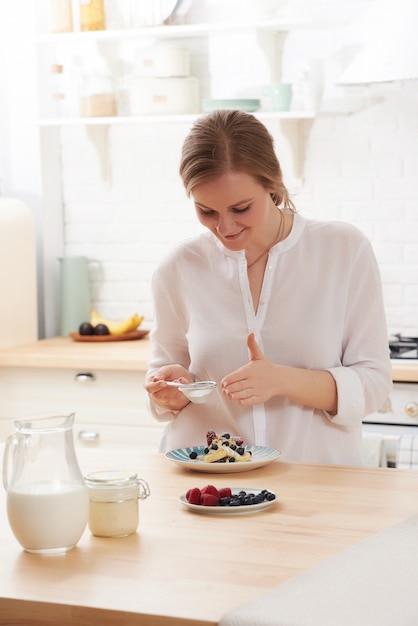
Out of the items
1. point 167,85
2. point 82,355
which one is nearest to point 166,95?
point 167,85

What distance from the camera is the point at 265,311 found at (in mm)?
2488

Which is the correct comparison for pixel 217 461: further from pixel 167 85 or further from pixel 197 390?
pixel 167 85

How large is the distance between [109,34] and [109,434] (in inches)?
66.1

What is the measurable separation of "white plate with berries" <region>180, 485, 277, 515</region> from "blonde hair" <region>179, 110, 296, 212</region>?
0.74 metres

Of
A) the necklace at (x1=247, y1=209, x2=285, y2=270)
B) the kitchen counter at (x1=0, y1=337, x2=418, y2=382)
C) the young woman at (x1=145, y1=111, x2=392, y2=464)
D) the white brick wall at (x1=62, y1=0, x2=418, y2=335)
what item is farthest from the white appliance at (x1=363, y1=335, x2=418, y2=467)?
the necklace at (x1=247, y1=209, x2=285, y2=270)

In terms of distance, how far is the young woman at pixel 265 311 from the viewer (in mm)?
2354

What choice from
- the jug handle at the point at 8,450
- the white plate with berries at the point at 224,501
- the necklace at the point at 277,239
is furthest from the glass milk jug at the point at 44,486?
the necklace at the point at 277,239

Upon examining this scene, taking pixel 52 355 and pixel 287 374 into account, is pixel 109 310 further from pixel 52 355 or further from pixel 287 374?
pixel 287 374

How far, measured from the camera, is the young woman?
2354mm

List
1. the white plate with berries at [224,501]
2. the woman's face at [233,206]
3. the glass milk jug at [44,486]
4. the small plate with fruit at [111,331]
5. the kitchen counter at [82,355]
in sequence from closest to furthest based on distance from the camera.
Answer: the glass milk jug at [44,486] < the white plate with berries at [224,501] < the woman's face at [233,206] < the kitchen counter at [82,355] < the small plate with fruit at [111,331]

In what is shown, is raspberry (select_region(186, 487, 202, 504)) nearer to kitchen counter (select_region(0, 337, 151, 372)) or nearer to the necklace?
the necklace

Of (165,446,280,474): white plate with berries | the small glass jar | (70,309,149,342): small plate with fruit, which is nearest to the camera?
the small glass jar

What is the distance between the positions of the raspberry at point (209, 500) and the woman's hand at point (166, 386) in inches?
18.7

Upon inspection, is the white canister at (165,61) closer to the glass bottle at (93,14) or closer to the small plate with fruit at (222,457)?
the glass bottle at (93,14)
